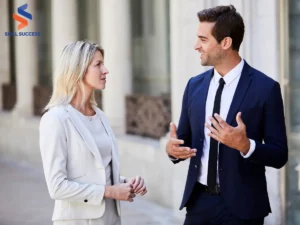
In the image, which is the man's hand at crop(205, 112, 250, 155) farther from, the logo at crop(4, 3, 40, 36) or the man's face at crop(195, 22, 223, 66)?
the logo at crop(4, 3, 40, 36)

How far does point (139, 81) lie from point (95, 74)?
7968 millimetres

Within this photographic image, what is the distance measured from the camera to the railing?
923cm

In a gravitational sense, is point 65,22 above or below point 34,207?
above

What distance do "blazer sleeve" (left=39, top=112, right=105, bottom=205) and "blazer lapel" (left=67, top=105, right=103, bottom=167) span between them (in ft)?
0.26

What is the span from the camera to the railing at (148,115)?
9.23 meters

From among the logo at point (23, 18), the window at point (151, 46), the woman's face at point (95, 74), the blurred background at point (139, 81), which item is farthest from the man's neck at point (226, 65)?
the logo at point (23, 18)

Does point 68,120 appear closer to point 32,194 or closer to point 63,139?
point 63,139

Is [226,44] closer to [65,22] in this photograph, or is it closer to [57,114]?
[57,114]

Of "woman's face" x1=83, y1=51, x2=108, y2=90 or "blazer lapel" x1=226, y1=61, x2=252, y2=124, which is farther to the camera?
"woman's face" x1=83, y1=51, x2=108, y2=90

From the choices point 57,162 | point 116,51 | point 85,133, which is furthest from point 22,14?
point 57,162

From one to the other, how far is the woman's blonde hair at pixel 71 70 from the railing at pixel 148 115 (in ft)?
18.4

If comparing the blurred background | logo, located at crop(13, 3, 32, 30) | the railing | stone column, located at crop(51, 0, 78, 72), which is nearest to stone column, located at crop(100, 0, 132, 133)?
the blurred background

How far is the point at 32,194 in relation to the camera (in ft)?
32.5

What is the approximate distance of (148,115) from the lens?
969 centimetres
